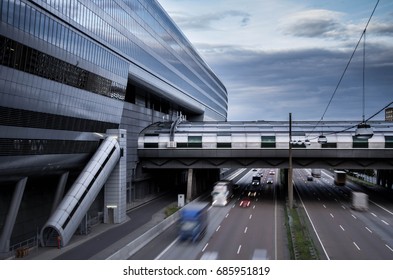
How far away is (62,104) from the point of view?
34500 mm

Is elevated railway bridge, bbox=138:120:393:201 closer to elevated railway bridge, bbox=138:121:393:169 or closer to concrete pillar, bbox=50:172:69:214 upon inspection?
elevated railway bridge, bbox=138:121:393:169

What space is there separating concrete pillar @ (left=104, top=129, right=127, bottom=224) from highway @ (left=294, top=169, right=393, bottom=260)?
20.3 m

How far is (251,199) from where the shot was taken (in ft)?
209

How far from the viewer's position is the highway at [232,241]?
29281mm

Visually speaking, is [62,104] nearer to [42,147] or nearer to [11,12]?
[42,147]

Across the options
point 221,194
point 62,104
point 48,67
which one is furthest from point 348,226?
point 48,67

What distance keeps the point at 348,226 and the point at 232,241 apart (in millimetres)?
15359

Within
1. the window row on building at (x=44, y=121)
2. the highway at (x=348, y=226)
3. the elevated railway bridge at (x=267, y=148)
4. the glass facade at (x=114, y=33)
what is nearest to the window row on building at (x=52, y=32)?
the glass facade at (x=114, y=33)

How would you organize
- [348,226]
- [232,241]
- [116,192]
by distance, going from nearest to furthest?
[232,241] → [348,226] → [116,192]

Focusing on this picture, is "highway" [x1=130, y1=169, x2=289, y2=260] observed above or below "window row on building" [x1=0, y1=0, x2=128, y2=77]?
below

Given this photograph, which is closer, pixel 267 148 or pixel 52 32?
pixel 52 32

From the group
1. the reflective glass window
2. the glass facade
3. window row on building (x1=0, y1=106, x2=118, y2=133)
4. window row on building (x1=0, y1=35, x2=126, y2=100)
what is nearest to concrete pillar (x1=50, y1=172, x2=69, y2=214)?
window row on building (x1=0, y1=106, x2=118, y2=133)

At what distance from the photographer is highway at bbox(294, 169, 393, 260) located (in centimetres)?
3064
